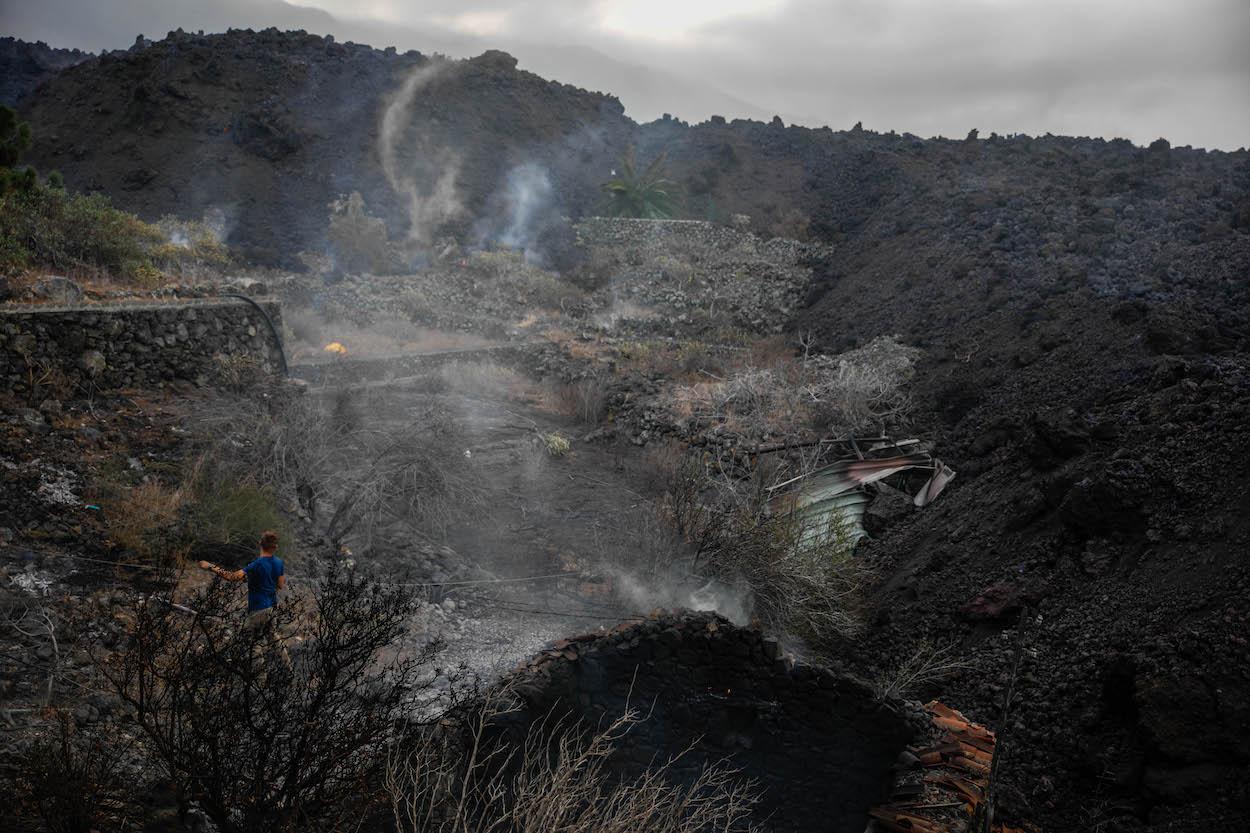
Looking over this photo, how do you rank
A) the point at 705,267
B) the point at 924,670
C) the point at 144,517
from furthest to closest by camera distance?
the point at 705,267
the point at 924,670
the point at 144,517

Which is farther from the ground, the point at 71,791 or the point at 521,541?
the point at 71,791

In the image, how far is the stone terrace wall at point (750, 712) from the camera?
5.97 m

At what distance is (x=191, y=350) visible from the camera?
9.46 meters

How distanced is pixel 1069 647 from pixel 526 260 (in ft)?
71.9

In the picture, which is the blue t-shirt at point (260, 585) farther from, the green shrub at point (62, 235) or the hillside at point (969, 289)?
the green shrub at point (62, 235)

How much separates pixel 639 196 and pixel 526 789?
93.7 feet

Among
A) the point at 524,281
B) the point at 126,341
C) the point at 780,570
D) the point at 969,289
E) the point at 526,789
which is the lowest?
the point at 526,789

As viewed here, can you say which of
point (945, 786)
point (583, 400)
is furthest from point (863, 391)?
point (945, 786)

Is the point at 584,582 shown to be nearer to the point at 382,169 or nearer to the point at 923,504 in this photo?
the point at 923,504

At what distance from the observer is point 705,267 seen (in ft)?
83.5

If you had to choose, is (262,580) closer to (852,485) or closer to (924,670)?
(924,670)

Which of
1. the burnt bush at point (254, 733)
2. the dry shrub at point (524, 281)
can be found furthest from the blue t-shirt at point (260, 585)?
the dry shrub at point (524, 281)

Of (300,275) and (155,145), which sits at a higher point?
(155,145)

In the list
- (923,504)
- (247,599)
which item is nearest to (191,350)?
(247,599)
